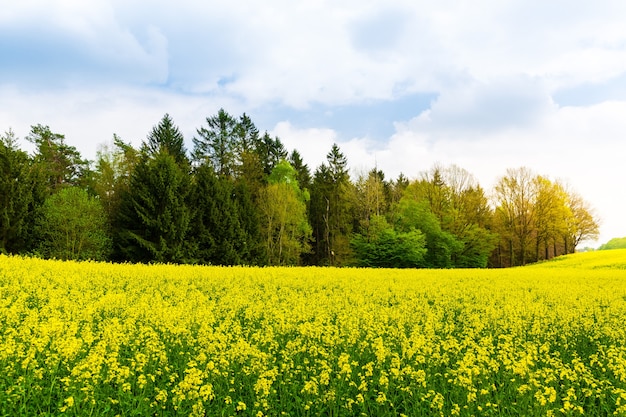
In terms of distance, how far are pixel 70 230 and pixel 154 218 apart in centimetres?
556

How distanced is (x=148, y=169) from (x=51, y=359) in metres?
29.4

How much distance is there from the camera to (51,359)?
5.58 m

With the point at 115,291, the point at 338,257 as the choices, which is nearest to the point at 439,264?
the point at 338,257

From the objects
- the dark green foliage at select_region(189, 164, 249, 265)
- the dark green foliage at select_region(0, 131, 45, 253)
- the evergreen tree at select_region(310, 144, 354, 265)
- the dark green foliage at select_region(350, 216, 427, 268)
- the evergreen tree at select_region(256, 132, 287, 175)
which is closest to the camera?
the dark green foliage at select_region(0, 131, 45, 253)

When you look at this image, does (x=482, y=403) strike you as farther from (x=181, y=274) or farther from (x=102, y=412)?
(x=181, y=274)

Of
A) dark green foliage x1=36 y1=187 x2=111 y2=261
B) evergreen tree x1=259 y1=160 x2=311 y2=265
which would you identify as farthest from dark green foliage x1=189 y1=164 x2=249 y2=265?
dark green foliage x1=36 y1=187 x2=111 y2=261

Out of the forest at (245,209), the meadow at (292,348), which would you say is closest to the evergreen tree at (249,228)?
the forest at (245,209)

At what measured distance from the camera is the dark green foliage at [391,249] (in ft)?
122

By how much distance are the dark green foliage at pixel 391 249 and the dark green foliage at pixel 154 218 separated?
15.3 metres

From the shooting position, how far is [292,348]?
6590 mm

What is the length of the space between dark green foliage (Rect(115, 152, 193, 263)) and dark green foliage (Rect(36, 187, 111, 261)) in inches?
73.2

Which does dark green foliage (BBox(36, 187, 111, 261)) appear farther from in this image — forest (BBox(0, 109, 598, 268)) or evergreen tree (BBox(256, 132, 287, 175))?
evergreen tree (BBox(256, 132, 287, 175))

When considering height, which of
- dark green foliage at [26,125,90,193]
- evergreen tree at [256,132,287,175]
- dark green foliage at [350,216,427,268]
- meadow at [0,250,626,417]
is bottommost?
meadow at [0,250,626,417]

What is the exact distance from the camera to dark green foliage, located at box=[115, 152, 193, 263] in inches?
1236
